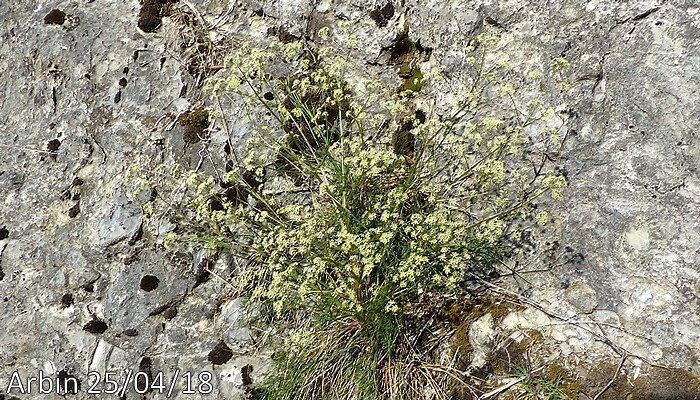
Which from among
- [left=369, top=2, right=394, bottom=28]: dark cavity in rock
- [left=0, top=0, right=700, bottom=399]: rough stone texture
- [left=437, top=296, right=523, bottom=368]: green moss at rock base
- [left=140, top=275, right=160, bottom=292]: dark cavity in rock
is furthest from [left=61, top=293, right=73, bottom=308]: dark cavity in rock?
[left=369, top=2, right=394, bottom=28]: dark cavity in rock

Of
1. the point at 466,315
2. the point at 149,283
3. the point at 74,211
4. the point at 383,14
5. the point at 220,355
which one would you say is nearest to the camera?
the point at 466,315

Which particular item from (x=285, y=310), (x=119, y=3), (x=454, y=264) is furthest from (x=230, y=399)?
(x=119, y=3)

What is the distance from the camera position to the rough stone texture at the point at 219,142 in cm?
287

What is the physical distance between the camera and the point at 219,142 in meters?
3.83

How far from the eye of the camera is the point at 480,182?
298cm

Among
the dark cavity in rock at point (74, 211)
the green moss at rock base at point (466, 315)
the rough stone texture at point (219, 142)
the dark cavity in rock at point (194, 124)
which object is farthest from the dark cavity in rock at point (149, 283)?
the green moss at rock base at point (466, 315)

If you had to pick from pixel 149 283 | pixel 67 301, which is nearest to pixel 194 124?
pixel 149 283

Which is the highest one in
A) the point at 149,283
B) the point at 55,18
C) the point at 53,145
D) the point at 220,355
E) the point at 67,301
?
the point at 55,18

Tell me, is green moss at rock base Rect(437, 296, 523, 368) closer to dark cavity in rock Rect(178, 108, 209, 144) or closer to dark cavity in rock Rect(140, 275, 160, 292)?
dark cavity in rock Rect(140, 275, 160, 292)

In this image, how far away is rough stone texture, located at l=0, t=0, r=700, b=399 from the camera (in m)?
2.87

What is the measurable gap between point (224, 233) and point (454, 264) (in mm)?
1498

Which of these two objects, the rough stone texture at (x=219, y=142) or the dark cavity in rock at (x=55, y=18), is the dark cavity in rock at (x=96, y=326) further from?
the dark cavity in rock at (x=55, y=18)

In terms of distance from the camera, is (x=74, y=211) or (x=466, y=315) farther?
(x=74, y=211)

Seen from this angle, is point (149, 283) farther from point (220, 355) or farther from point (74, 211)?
point (74, 211)
